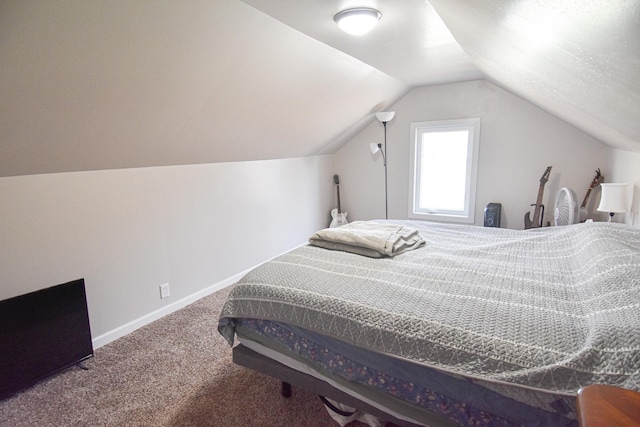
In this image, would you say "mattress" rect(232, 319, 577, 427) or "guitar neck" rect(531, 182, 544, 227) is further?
"guitar neck" rect(531, 182, 544, 227)

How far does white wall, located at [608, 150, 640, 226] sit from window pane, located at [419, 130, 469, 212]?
139 cm

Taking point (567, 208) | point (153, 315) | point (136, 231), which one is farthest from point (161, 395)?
point (567, 208)

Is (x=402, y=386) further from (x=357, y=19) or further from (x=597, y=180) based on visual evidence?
(x=597, y=180)

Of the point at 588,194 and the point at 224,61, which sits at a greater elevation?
the point at 224,61

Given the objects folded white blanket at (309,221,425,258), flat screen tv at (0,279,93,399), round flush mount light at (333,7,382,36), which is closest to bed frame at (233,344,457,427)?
folded white blanket at (309,221,425,258)

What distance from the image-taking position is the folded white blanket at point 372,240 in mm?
2008

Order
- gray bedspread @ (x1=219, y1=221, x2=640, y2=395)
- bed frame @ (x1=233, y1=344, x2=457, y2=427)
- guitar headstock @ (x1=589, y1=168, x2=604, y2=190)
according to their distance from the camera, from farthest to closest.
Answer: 1. guitar headstock @ (x1=589, y1=168, x2=604, y2=190)
2. bed frame @ (x1=233, y1=344, x2=457, y2=427)
3. gray bedspread @ (x1=219, y1=221, x2=640, y2=395)

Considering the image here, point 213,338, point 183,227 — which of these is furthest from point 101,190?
point 213,338

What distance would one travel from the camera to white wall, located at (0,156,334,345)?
1925 mm

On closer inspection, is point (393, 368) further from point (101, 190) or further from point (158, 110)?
point (101, 190)

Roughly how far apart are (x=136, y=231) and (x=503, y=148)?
3783 mm

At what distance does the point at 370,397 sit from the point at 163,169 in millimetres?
2207

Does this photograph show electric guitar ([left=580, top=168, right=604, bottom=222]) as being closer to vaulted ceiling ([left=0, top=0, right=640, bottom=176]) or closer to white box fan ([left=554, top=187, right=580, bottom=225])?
white box fan ([left=554, top=187, right=580, bottom=225])

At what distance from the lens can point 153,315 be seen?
8.53 feet
